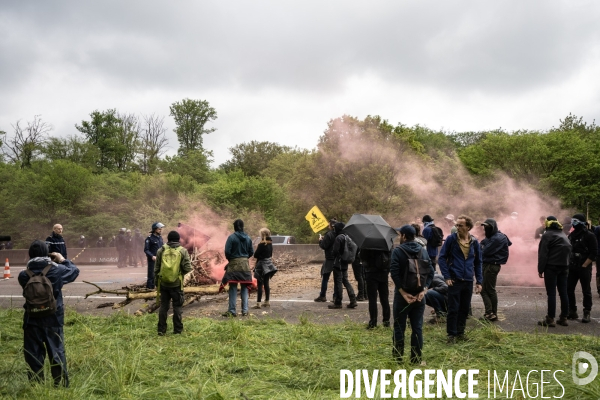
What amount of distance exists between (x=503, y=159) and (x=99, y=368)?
1272 inches

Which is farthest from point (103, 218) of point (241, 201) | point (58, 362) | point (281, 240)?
point (58, 362)

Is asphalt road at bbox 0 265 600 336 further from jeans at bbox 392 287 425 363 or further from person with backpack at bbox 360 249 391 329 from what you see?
jeans at bbox 392 287 425 363

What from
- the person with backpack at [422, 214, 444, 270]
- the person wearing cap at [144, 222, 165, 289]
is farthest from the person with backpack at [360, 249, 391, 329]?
the person wearing cap at [144, 222, 165, 289]

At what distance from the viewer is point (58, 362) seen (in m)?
5.91

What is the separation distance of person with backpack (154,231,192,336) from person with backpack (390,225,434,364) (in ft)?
12.9

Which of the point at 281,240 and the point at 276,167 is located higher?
the point at 276,167

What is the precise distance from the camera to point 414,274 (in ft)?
21.7

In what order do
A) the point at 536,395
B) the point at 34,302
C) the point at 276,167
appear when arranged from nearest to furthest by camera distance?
the point at 536,395 → the point at 34,302 → the point at 276,167

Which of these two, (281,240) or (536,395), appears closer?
(536,395)

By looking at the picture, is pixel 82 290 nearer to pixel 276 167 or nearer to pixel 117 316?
pixel 117 316

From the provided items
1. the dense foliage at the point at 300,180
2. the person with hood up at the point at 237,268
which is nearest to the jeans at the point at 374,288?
the person with hood up at the point at 237,268

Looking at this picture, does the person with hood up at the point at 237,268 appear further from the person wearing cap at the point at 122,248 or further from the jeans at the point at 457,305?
the person wearing cap at the point at 122,248

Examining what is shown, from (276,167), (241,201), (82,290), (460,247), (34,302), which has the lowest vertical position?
(82,290)

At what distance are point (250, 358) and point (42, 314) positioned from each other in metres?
2.75
